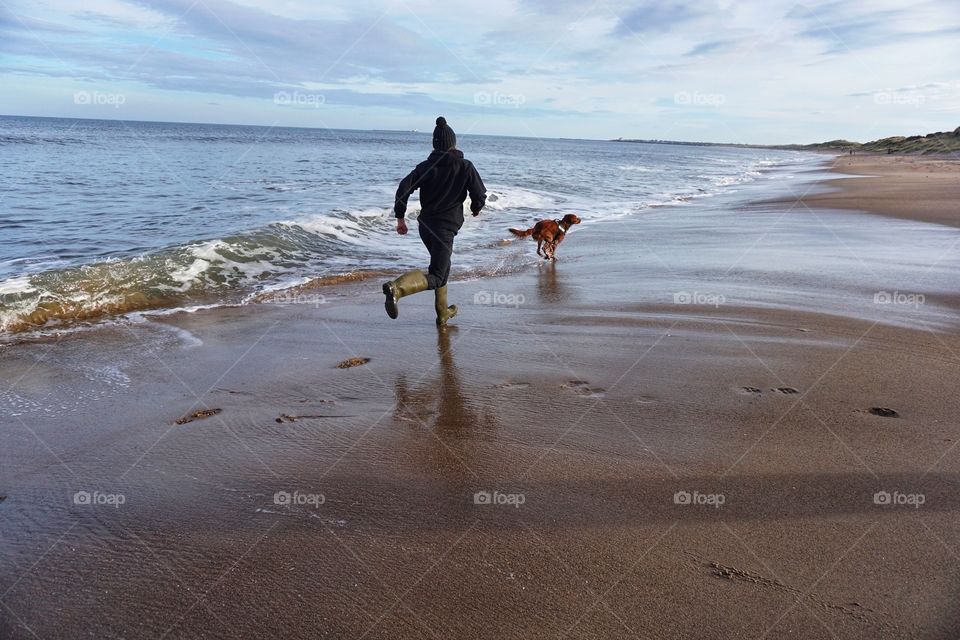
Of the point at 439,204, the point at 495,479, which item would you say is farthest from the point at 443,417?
the point at 439,204

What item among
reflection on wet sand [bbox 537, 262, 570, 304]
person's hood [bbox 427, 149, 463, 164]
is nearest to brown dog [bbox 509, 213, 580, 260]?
reflection on wet sand [bbox 537, 262, 570, 304]

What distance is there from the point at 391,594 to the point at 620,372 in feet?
9.30

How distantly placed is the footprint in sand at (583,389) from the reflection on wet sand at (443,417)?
2.15 feet

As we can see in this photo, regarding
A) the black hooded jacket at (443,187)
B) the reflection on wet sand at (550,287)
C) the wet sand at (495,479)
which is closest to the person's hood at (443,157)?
the black hooded jacket at (443,187)

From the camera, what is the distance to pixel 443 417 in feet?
13.1

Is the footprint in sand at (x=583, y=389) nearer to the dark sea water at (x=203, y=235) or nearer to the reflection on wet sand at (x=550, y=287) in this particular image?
the reflection on wet sand at (x=550, y=287)

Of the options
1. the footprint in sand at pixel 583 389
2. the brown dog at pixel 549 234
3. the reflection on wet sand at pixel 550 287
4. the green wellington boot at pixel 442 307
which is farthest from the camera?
the brown dog at pixel 549 234

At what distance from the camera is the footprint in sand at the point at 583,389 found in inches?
169

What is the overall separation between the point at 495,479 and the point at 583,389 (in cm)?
140

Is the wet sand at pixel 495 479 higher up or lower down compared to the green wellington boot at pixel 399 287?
lower down

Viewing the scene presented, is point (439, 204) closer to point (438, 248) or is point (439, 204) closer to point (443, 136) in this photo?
point (438, 248)

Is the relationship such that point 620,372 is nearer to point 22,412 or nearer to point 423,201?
point 423,201

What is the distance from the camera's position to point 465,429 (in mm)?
3822

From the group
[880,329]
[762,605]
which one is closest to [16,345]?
[762,605]
